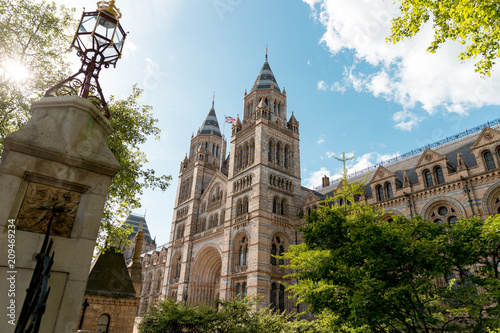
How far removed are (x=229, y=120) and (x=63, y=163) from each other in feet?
124

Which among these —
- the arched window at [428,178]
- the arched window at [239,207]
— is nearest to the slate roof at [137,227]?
the arched window at [239,207]

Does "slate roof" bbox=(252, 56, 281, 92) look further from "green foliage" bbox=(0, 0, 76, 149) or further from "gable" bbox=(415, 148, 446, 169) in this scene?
"green foliage" bbox=(0, 0, 76, 149)

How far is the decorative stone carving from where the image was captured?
11.1ft

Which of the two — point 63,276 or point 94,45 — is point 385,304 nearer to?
point 63,276

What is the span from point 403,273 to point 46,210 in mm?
8892

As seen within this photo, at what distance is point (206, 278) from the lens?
34.7 m

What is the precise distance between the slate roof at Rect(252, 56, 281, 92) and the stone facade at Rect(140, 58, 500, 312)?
0.12m

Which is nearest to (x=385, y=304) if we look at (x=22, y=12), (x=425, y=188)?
(x=22, y=12)

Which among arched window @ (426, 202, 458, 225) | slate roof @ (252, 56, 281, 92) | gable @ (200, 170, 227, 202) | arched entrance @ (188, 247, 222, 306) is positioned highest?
slate roof @ (252, 56, 281, 92)

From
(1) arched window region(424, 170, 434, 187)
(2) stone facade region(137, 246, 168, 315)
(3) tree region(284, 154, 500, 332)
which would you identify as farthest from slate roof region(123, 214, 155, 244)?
(3) tree region(284, 154, 500, 332)

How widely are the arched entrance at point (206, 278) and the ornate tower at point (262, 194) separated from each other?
196 inches

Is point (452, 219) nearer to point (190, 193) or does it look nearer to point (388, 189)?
point (388, 189)

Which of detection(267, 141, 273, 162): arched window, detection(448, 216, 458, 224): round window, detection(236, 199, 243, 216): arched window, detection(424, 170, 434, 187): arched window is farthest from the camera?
detection(267, 141, 273, 162): arched window

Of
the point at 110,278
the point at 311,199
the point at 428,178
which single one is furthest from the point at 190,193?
the point at 428,178
